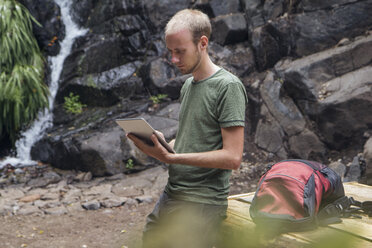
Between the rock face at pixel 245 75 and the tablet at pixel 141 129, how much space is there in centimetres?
441

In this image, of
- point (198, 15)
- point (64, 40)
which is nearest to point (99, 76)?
point (64, 40)

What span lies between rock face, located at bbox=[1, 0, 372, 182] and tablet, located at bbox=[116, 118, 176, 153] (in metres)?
4.41

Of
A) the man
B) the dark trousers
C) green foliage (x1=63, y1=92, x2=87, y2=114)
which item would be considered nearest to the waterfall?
green foliage (x1=63, y1=92, x2=87, y2=114)

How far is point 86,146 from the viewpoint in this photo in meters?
7.32

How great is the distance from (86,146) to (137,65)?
277 cm

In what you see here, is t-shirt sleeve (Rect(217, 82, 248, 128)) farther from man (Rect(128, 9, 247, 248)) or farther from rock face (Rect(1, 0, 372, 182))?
rock face (Rect(1, 0, 372, 182))

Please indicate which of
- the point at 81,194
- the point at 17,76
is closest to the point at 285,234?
the point at 81,194

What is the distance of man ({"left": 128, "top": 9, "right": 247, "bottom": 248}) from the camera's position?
187 cm

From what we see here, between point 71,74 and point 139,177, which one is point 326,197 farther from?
point 71,74

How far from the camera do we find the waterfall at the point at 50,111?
27.2 ft

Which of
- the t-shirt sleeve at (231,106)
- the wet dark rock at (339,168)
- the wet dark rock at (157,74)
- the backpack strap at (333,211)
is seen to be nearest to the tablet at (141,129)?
the t-shirt sleeve at (231,106)

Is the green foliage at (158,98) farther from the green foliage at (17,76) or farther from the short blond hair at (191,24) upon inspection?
the short blond hair at (191,24)

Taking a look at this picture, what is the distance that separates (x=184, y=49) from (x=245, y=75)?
265 inches

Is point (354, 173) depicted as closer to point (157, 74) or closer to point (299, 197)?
point (299, 197)
